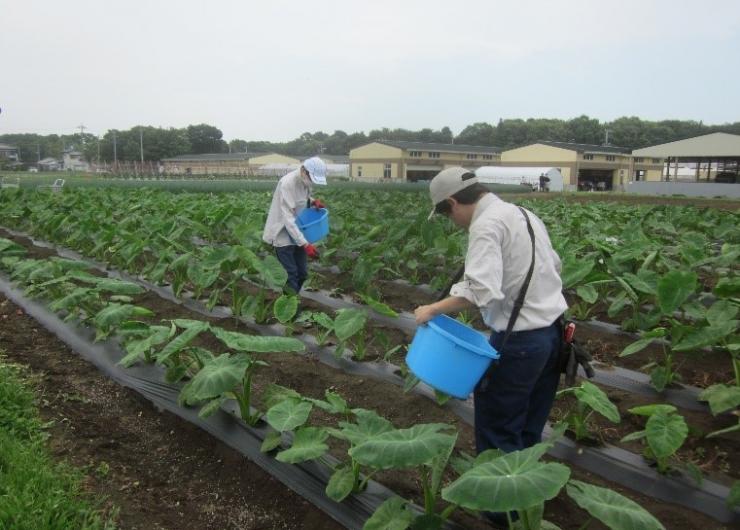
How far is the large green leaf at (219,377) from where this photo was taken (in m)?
2.27

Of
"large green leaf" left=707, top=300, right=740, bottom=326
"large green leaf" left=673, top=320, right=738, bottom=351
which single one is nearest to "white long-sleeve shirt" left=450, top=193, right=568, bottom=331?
"large green leaf" left=673, top=320, right=738, bottom=351

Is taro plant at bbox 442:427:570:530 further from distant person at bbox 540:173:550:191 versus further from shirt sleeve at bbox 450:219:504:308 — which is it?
distant person at bbox 540:173:550:191

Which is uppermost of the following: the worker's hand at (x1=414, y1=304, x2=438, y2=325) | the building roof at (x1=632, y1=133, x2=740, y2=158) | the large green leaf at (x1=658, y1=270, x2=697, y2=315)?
the building roof at (x1=632, y1=133, x2=740, y2=158)

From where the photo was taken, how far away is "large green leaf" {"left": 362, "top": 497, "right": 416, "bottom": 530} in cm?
180

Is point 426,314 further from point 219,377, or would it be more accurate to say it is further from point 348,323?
point 348,323

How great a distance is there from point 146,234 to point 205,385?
4.62 meters

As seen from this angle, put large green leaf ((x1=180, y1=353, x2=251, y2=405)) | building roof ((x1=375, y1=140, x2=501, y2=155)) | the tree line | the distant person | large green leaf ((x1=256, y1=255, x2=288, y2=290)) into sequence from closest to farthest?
large green leaf ((x1=180, y1=353, x2=251, y2=405)) → large green leaf ((x1=256, y1=255, x2=288, y2=290)) → the distant person → building roof ((x1=375, y1=140, x2=501, y2=155)) → the tree line

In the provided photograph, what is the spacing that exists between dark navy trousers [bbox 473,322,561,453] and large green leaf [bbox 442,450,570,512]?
0.51m

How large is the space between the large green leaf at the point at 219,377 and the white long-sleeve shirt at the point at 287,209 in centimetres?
184

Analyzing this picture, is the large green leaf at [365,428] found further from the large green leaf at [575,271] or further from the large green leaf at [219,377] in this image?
the large green leaf at [575,271]

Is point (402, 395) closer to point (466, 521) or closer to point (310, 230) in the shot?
point (466, 521)

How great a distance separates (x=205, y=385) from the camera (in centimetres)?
228

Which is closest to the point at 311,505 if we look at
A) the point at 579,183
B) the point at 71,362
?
the point at 71,362

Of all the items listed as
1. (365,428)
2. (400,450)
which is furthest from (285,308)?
(400,450)
